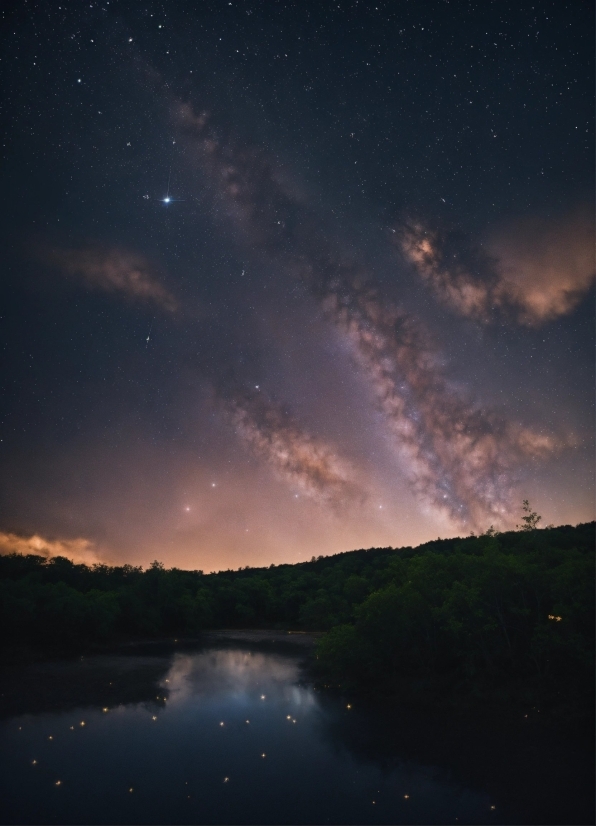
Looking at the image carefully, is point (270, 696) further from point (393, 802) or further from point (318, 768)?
point (393, 802)

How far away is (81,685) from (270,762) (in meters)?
18.5

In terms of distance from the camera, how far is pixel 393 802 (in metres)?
13.6

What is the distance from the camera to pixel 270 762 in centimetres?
1680

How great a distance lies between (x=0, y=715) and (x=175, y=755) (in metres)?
11.5

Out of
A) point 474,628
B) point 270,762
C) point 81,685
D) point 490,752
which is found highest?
point 474,628

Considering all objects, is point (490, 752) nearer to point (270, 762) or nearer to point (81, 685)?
point (270, 762)

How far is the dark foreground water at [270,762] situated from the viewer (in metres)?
13.2

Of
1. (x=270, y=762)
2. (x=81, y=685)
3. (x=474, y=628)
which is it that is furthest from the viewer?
(x=81, y=685)

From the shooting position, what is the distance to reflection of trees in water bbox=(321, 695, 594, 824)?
44.3 feet

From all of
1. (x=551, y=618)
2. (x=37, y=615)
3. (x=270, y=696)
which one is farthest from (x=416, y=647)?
(x=37, y=615)

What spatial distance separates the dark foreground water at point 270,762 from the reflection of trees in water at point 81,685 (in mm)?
227

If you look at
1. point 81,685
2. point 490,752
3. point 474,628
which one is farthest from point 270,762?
point 81,685

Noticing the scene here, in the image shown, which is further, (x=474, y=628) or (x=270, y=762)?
(x=474, y=628)

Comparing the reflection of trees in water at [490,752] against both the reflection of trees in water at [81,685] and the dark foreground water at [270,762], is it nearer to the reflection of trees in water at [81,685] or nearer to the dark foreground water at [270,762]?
the dark foreground water at [270,762]
